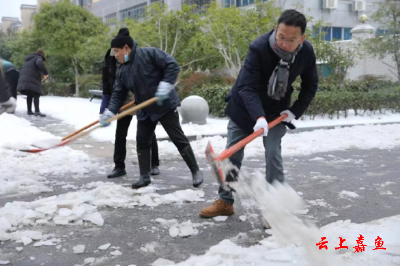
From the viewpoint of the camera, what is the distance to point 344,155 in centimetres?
685

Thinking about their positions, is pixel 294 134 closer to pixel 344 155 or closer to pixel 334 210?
pixel 344 155

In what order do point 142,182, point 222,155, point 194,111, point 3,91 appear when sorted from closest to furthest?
point 222,155, point 3,91, point 142,182, point 194,111

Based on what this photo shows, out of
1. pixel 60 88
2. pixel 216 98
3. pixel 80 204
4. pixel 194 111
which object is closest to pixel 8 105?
pixel 80 204

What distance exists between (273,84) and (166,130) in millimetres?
1840

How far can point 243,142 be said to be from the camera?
299 cm

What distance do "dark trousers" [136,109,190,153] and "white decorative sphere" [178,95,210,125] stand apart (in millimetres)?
4926

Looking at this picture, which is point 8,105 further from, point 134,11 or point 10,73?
point 134,11

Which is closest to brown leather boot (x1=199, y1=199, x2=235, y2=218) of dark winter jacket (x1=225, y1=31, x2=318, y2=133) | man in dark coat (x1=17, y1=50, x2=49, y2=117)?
dark winter jacket (x1=225, y1=31, x2=318, y2=133)

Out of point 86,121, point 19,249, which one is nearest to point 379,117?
point 86,121

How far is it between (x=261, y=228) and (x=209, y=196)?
1062mm

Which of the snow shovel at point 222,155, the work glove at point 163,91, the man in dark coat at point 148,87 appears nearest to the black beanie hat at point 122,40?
the man in dark coat at point 148,87

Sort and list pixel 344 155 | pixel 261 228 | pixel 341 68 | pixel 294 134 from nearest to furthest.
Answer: pixel 261 228 → pixel 344 155 → pixel 294 134 → pixel 341 68

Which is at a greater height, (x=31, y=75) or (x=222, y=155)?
(x=31, y=75)

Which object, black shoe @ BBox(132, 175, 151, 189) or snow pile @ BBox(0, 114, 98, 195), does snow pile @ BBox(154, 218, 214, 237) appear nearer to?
black shoe @ BBox(132, 175, 151, 189)
